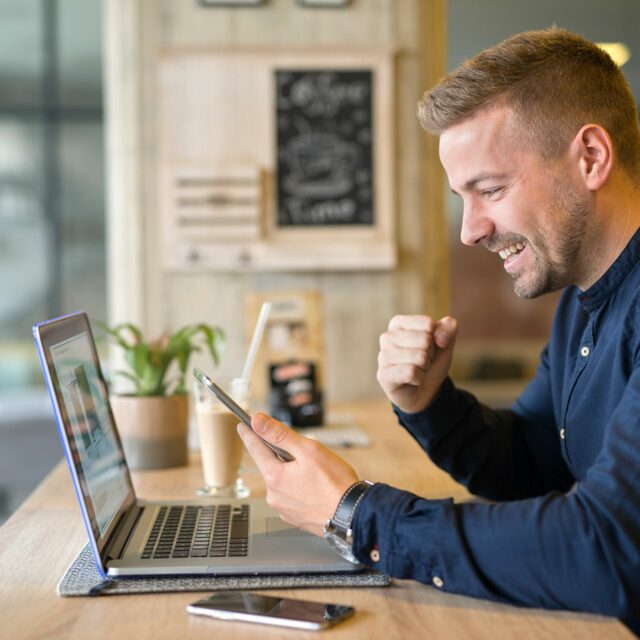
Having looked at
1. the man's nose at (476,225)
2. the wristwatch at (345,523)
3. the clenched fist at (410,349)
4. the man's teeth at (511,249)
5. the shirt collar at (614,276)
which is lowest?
the wristwatch at (345,523)

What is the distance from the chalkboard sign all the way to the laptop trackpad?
1.72 m

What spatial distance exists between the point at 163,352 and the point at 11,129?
198 cm

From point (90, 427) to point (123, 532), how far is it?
14cm

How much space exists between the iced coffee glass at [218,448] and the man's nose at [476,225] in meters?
0.50

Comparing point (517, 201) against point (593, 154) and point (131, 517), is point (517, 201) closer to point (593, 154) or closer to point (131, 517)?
point (593, 154)

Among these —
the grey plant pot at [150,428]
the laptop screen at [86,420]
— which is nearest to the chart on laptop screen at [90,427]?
the laptop screen at [86,420]

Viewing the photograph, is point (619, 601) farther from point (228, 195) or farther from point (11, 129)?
point (11, 129)

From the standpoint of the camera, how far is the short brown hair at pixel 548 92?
131 cm

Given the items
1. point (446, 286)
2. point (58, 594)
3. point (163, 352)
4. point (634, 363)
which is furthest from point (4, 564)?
point (446, 286)

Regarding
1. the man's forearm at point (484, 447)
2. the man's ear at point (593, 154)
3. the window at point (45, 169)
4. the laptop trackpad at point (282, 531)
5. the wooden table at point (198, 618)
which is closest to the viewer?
the wooden table at point (198, 618)

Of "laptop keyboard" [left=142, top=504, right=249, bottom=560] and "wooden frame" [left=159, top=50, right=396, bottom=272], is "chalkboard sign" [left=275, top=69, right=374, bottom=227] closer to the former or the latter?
"wooden frame" [left=159, top=50, right=396, bottom=272]

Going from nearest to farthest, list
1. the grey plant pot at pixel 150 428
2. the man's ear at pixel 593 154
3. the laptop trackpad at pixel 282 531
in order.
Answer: the laptop trackpad at pixel 282 531 → the man's ear at pixel 593 154 → the grey plant pot at pixel 150 428

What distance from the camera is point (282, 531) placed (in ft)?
3.88

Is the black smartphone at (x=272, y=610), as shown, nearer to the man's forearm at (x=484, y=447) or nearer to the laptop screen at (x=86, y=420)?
the laptop screen at (x=86, y=420)
